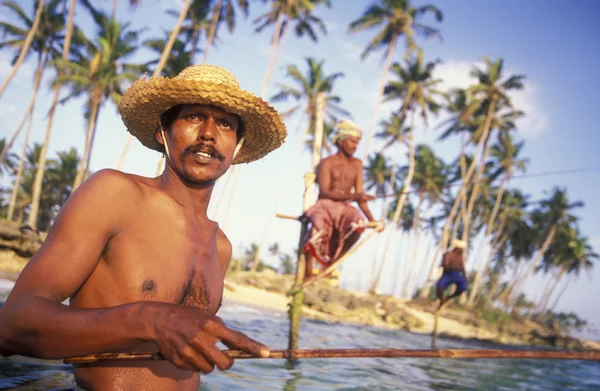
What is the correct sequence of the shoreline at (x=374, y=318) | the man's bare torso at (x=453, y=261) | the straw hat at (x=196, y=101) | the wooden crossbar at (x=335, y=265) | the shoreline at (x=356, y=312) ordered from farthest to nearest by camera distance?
the shoreline at (x=356, y=312) → the shoreline at (x=374, y=318) → the man's bare torso at (x=453, y=261) → the wooden crossbar at (x=335, y=265) → the straw hat at (x=196, y=101)

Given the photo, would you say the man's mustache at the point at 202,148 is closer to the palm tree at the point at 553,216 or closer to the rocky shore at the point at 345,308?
the rocky shore at the point at 345,308

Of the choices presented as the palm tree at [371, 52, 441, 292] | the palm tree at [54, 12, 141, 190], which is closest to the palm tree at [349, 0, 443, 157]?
the palm tree at [371, 52, 441, 292]

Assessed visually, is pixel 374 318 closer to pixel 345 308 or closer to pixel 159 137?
pixel 345 308

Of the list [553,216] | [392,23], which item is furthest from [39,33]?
[553,216]

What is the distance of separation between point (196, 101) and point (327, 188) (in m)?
4.46

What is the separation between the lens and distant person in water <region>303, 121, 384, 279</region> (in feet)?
19.8

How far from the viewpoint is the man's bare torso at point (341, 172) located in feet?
20.4

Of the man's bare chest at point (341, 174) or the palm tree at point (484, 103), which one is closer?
the man's bare chest at point (341, 174)

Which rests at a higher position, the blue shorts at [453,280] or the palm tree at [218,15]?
the palm tree at [218,15]

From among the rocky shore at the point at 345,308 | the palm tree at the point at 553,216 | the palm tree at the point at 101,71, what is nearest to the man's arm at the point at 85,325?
the rocky shore at the point at 345,308

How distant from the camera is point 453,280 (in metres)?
11.7

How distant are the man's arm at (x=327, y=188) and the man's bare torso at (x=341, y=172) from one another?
3 cm

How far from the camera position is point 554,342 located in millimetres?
22797

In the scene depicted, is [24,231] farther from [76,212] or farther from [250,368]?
[76,212]
